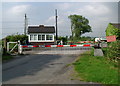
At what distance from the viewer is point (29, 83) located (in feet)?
18.5

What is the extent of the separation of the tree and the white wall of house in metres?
30.1

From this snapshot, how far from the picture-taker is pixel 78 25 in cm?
6875

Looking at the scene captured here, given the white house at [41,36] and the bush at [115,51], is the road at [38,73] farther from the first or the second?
the white house at [41,36]

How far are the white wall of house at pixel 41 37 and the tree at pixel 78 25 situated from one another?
1187 inches

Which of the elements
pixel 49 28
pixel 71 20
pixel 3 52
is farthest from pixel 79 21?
pixel 3 52

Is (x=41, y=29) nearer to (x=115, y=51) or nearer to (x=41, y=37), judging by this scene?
(x=41, y=37)

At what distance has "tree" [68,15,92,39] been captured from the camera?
66.5 metres

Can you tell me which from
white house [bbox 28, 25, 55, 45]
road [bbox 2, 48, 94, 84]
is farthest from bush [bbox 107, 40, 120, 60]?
white house [bbox 28, 25, 55, 45]

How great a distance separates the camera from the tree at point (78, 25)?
2619 inches

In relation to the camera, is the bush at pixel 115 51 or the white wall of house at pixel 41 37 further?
the white wall of house at pixel 41 37

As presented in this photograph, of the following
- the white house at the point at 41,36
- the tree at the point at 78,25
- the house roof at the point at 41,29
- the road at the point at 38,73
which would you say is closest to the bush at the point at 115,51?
the road at the point at 38,73

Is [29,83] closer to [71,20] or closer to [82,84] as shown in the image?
[82,84]

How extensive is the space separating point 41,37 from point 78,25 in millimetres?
35567

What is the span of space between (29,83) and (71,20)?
65.2m
